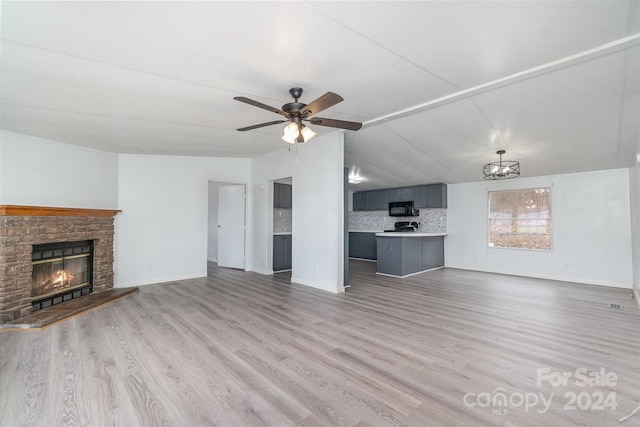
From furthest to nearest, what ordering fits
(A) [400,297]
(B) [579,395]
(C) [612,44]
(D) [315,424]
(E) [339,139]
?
(E) [339,139] < (A) [400,297] < (C) [612,44] < (B) [579,395] < (D) [315,424]

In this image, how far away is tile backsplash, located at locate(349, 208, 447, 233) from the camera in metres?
7.51

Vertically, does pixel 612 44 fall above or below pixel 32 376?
above

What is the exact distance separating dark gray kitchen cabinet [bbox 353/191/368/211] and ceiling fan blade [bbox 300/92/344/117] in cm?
626

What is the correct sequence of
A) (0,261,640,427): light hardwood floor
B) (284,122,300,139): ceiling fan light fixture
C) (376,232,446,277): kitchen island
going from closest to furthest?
(0,261,640,427): light hardwood floor → (284,122,300,139): ceiling fan light fixture → (376,232,446,277): kitchen island

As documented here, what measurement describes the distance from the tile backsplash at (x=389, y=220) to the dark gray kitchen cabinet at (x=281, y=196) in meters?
3.09

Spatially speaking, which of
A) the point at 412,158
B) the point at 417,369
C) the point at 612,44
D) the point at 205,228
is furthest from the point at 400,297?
the point at 205,228

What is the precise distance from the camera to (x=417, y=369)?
2277 mm

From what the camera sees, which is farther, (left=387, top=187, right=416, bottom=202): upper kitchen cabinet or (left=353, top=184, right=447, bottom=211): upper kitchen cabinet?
(left=387, top=187, right=416, bottom=202): upper kitchen cabinet

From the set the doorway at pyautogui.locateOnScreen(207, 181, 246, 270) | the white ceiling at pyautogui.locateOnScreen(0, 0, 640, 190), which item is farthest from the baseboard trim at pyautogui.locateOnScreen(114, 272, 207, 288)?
the white ceiling at pyautogui.locateOnScreen(0, 0, 640, 190)

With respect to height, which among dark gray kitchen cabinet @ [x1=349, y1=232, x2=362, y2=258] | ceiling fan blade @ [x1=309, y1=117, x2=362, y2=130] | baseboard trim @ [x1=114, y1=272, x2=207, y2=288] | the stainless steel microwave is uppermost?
ceiling fan blade @ [x1=309, y1=117, x2=362, y2=130]

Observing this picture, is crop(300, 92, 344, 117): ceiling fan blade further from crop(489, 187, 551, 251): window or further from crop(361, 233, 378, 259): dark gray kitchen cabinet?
crop(361, 233, 378, 259): dark gray kitchen cabinet

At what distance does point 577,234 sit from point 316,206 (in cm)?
525

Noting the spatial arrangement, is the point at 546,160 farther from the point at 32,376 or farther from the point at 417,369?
the point at 32,376

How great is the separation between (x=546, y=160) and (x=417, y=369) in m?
4.99
